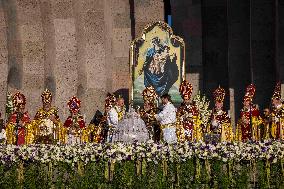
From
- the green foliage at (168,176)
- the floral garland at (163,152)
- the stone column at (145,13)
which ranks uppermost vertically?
the stone column at (145,13)

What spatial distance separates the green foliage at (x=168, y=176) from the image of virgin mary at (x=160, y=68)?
14.8m

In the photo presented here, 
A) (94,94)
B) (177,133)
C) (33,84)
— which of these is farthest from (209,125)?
(33,84)

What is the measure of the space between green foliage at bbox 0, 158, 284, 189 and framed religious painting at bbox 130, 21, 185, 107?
47.9 ft

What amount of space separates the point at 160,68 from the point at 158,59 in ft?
1.50

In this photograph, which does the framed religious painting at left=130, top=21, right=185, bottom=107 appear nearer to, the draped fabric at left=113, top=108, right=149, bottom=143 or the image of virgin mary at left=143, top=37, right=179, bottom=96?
the image of virgin mary at left=143, top=37, right=179, bottom=96

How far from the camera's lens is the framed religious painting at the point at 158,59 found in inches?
1241

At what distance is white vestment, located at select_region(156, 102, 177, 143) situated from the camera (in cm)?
2300

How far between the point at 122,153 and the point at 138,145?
47cm

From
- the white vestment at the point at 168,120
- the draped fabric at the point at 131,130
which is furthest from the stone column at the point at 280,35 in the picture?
the draped fabric at the point at 131,130

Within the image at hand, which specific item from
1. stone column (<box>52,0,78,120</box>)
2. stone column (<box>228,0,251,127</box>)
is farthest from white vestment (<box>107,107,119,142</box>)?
stone column (<box>228,0,251,127</box>)

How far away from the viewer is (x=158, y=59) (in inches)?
1259

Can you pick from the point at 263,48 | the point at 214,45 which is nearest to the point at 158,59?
the point at 214,45

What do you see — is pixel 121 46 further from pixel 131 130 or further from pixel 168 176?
pixel 168 176

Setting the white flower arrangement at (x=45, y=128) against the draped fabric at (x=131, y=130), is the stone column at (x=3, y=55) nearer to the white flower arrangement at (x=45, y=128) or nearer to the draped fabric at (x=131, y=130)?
the white flower arrangement at (x=45, y=128)
